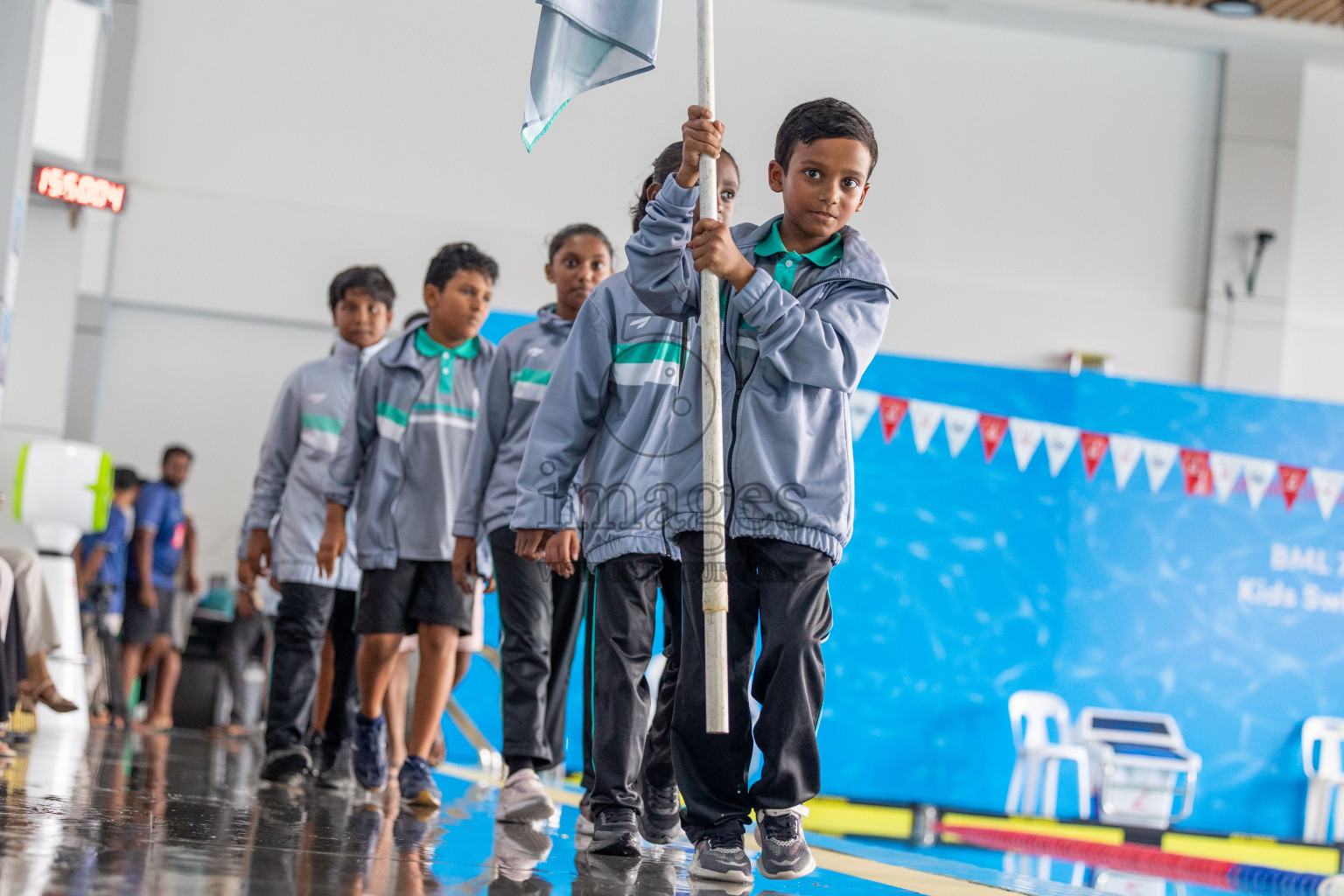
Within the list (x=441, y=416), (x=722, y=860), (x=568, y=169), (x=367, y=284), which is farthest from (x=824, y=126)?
(x=568, y=169)

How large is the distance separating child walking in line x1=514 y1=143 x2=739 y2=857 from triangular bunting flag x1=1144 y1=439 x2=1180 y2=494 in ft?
18.2

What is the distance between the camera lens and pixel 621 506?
2.60 metres

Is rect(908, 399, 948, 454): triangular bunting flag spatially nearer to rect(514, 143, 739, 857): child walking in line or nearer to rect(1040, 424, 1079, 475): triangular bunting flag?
rect(1040, 424, 1079, 475): triangular bunting flag

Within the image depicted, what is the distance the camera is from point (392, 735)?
4.73m

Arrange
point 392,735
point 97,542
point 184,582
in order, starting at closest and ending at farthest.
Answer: point 392,735 < point 97,542 < point 184,582

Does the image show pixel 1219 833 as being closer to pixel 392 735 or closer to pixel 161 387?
pixel 392 735

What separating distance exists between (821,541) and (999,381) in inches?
226

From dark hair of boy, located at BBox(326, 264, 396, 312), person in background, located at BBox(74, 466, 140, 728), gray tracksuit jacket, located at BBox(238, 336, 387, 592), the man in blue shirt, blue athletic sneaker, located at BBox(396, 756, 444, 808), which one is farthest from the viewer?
the man in blue shirt

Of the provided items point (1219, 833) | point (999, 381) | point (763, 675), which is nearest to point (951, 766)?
point (1219, 833)

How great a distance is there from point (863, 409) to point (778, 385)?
17.4 ft

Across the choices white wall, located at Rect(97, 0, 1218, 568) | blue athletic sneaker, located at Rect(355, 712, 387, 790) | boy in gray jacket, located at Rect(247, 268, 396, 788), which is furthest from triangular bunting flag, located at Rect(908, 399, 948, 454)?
blue athletic sneaker, located at Rect(355, 712, 387, 790)

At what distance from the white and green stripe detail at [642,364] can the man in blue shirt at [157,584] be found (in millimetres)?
5524

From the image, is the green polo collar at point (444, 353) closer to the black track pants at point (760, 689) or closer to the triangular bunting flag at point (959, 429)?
the black track pants at point (760, 689)

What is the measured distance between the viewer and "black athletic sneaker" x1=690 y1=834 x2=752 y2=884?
206 cm
